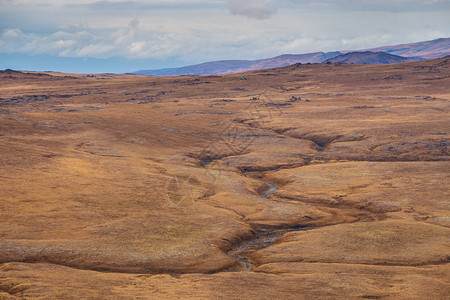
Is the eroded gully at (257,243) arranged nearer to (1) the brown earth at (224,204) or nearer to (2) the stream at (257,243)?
(2) the stream at (257,243)

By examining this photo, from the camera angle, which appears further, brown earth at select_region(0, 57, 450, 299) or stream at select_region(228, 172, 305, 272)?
stream at select_region(228, 172, 305, 272)

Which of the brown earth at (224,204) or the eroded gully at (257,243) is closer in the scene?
the brown earth at (224,204)

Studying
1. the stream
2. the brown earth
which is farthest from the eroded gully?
the brown earth

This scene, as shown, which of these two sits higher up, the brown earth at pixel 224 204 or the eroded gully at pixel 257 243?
the brown earth at pixel 224 204

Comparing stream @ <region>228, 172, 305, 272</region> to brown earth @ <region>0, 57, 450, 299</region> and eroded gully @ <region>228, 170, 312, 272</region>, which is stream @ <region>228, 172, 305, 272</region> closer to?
eroded gully @ <region>228, 170, 312, 272</region>

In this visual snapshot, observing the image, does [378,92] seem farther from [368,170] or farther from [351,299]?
[351,299]

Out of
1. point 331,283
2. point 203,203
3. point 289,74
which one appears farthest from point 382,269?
point 289,74

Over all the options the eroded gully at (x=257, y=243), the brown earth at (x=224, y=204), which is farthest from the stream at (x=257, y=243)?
the brown earth at (x=224, y=204)

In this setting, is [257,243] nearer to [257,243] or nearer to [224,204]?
[257,243]
